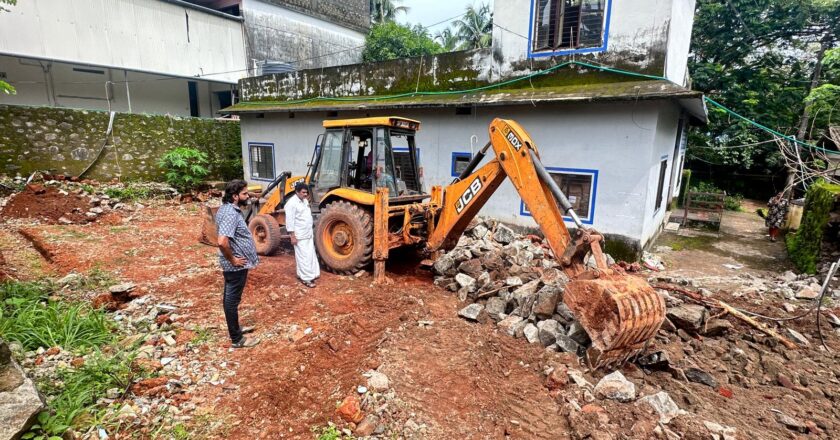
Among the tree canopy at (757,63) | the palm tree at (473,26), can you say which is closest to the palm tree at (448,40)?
the palm tree at (473,26)

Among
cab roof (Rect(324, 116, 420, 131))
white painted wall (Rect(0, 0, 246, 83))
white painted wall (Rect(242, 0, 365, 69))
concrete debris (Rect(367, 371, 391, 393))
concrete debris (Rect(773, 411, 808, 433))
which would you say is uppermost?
white painted wall (Rect(242, 0, 365, 69))

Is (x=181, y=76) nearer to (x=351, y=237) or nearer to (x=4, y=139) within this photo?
(x=4, y=139)

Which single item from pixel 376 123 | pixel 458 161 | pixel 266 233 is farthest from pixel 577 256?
pixel 458 161

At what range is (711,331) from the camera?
4059mm

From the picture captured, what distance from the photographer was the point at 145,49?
1316cm

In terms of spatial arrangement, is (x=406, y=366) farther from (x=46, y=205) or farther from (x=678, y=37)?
(x=46, y=205)

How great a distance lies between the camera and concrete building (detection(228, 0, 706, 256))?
701 cm

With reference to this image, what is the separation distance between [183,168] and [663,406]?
538 inches

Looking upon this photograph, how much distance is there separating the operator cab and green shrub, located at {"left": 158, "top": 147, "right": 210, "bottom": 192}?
8.14 m

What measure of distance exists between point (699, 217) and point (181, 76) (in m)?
16.8

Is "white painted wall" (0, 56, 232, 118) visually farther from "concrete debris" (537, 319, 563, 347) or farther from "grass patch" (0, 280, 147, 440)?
"concrete debris" (537, 319, 563, 347)

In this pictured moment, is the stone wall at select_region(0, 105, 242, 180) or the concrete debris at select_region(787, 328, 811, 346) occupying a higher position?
the stone wall at select_region(0, 105, 242, 180)

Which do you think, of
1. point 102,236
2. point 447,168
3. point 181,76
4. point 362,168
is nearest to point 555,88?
point 447,168

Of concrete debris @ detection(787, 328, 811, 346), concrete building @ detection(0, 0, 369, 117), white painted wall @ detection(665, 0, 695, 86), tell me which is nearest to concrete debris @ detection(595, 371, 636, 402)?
concrete debris @ detection(787, 328, 811, 346)
